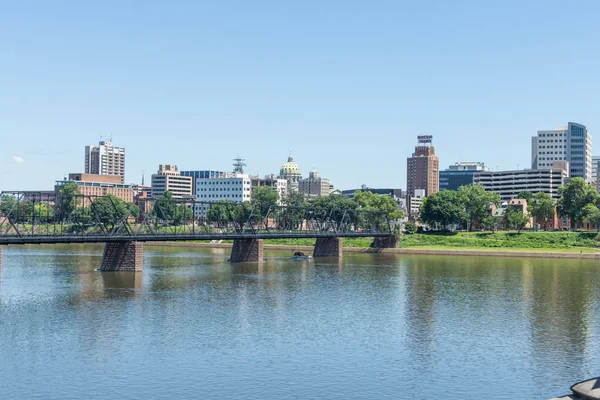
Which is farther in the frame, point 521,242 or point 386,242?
point 386,242

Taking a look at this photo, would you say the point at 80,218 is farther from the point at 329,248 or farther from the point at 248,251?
the point at 329,248

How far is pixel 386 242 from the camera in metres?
196

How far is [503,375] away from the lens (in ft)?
174

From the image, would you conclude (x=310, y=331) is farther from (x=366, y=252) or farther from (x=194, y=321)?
(x=366, y=252)

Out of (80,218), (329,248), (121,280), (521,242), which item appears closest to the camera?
(121,280)

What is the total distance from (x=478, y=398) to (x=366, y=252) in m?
147

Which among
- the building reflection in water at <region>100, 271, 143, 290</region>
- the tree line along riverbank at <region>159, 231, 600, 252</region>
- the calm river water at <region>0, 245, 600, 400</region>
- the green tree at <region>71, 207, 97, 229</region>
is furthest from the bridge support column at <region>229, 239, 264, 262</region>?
the tree line along riverbank at <region>159, 231, 600, 252</region>

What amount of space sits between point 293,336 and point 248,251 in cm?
8138

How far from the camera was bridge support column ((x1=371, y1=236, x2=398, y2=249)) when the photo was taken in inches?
7657

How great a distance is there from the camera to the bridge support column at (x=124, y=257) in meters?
119

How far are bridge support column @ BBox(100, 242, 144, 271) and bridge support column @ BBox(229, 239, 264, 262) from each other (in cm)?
3025

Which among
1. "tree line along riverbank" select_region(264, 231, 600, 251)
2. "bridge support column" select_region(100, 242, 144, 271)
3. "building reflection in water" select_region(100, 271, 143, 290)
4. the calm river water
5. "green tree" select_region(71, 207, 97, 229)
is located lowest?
the calm river water

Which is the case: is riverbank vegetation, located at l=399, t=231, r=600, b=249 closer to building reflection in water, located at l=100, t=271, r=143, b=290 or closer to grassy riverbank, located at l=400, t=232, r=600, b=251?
grassy riverbank, located at l=400, t=232, r=600, b=251

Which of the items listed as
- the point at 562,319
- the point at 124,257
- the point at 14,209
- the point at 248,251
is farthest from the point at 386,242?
the point at 562,319
